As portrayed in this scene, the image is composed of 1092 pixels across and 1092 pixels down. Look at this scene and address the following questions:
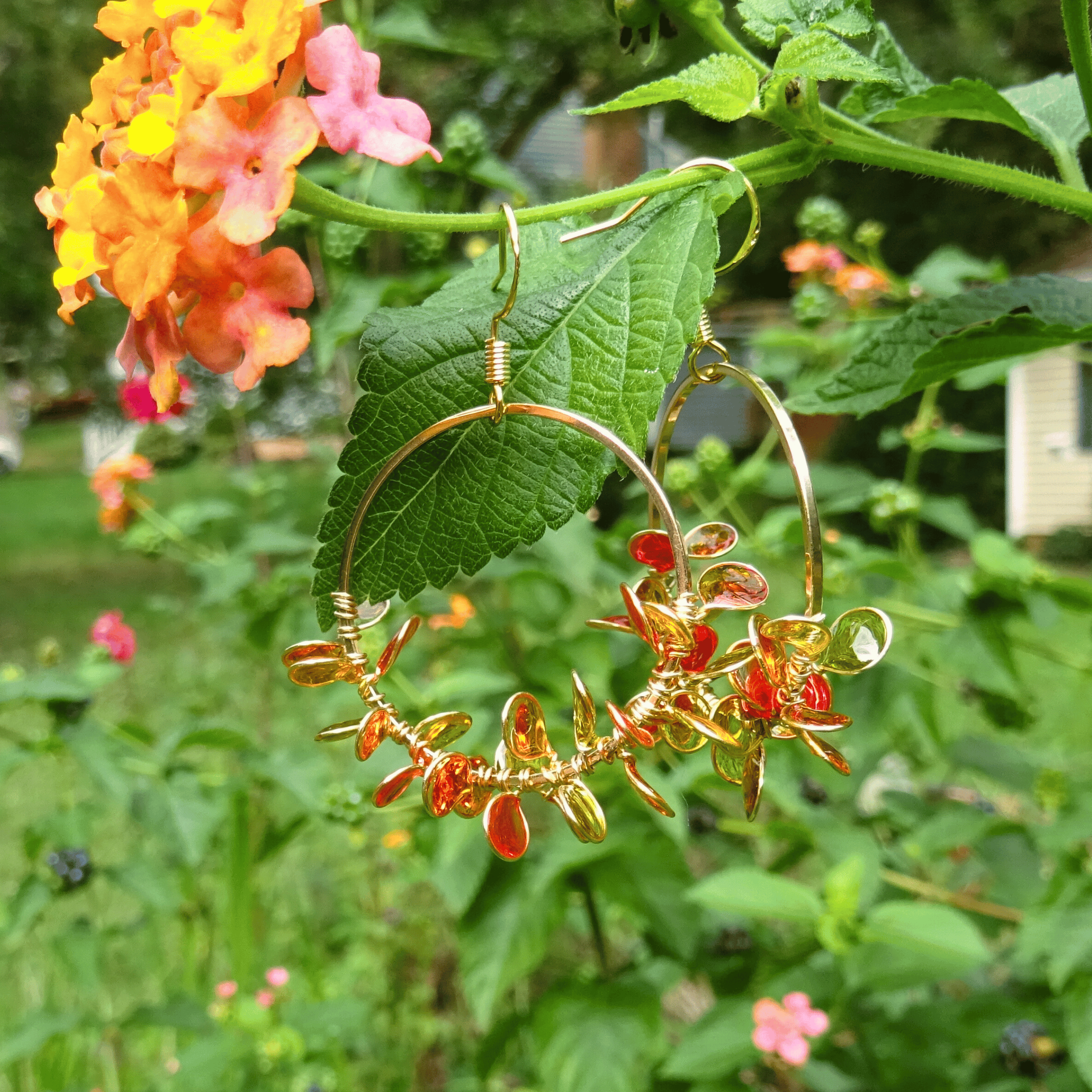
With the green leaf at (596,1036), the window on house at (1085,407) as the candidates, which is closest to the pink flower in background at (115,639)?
the green leaf at (596,1036)

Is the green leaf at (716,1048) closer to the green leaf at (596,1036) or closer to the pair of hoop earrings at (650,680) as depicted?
the green leaf at (596,1036)

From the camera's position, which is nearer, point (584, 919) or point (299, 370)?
point (584, 919)

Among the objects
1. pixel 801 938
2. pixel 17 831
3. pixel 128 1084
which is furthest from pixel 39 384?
pixel 801 938

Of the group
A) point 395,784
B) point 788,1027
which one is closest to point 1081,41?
point 395,784

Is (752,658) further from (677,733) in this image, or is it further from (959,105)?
(959,105)

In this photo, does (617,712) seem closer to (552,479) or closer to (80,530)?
(552,479)

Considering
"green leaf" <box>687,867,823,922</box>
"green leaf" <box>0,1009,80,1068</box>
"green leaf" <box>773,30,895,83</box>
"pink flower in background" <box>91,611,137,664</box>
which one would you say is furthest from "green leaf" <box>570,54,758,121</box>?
"pink flower in background" <box>91,611,137,664</box>
